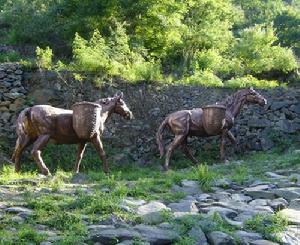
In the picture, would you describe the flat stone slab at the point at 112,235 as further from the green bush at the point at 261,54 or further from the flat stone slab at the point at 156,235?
the green bush at the point at 261,54

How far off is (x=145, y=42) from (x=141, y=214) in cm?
1292

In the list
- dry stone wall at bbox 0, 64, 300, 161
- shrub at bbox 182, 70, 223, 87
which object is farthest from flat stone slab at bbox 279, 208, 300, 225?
shrub at bbox 182, 70, 223, 87

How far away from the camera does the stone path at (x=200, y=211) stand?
5.92 metres

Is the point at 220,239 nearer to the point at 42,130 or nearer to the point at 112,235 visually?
the point at 112,235

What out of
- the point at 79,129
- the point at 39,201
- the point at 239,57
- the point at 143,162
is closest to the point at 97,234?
the point at 39,201

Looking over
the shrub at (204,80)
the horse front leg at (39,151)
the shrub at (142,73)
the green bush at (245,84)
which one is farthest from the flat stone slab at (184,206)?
the green bush at (245,84)

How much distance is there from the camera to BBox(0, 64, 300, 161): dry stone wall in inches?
547

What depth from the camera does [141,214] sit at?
21.9 ft

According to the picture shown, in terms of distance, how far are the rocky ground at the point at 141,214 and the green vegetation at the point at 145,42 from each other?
7301 millimetres

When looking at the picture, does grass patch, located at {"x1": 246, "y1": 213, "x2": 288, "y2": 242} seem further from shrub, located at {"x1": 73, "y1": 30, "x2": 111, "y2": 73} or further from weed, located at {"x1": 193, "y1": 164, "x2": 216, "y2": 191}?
shrub, located at {"x1": 73, "y1": 30, "x2": 111, "y2": 73}

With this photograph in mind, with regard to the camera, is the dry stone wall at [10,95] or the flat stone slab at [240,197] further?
the dry stone wall at [10,95]

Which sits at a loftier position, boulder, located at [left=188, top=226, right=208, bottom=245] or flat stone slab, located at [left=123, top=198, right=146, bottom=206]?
boulder, located at [left=188, top=226, right=208, bottom=245]

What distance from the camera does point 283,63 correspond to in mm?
19484

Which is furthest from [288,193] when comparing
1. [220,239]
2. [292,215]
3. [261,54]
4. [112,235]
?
[261,54]
